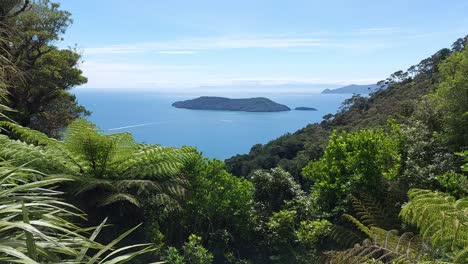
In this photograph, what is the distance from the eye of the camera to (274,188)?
4.48 m

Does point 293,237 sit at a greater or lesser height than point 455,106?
lesser

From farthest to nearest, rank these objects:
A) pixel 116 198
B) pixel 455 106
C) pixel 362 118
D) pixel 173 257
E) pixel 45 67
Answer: pixel 362 118 → pixel 45 67 → pixel 455 106 → pixel 173 257 → pixel 116 198

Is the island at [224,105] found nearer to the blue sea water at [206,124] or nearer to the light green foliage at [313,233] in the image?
the blue sea water at [206,124]

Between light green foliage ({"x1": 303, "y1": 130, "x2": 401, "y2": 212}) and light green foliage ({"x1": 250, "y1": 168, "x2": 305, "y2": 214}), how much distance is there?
29cm

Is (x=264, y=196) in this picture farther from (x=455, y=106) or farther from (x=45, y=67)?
(x=45, y=67)

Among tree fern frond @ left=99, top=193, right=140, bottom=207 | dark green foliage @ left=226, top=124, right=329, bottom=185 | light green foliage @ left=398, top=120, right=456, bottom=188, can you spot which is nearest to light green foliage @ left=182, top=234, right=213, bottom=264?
tree fern frond @ left=99, top=193, right=140, bottom=207

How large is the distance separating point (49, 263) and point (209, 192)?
2.88 metres

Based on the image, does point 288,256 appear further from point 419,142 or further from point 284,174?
point 419,142

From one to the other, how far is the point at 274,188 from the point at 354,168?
83 centimetres

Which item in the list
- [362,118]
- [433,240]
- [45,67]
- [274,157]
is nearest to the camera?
[433,240]

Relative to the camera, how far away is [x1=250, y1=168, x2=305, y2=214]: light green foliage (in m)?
4.46

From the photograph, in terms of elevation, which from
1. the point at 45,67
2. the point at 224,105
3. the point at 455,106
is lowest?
the point at 224,105

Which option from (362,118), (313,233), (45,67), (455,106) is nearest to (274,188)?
(313,233)

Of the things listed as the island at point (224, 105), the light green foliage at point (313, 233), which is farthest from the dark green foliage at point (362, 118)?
the island at point (224, 105)
